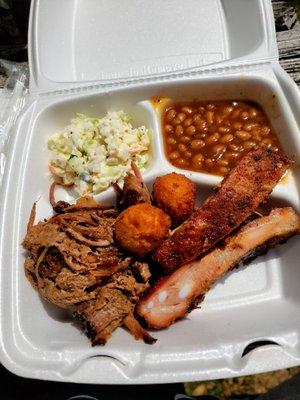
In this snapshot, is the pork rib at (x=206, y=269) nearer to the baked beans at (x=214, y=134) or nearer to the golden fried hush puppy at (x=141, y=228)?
the golden fried hush puppy at (x=141, y=228)

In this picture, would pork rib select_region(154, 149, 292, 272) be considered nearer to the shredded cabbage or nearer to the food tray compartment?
the food tray compartment

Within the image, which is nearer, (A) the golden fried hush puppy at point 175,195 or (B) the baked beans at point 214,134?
(A) the golden fried hush puppy at point 175,195

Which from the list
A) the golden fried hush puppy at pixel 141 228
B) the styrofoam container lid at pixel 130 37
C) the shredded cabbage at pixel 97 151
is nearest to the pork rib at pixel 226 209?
the golden fried hush puppy at pixel 141 228

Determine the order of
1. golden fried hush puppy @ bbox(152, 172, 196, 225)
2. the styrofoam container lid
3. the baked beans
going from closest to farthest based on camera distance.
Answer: golden fried hush puppy @ bbox(152, 172, 196, 225)
the baked beans
the styrofoam container lid

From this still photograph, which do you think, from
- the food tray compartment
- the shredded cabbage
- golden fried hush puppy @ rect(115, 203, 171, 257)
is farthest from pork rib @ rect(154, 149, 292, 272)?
the shredded cabbage

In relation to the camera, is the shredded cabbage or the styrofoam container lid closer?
the shredded cabbage

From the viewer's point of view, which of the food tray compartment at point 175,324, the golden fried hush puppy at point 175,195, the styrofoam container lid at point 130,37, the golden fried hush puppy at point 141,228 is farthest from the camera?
the styrofoam container lid at point 130,37

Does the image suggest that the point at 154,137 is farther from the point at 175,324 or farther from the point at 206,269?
the point at 175,324
